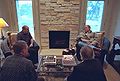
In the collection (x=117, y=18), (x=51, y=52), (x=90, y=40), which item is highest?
(x=117, y=18)

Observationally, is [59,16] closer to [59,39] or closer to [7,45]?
[59,39]

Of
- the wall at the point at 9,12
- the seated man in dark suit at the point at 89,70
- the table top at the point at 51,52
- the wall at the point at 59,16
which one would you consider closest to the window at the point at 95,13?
the wall at the point at 59,16

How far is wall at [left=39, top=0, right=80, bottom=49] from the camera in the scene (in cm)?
459

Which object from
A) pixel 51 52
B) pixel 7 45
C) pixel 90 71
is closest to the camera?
pixel 90 71

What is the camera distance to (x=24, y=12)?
4801 millimetres

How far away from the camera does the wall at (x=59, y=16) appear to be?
459 centimetres

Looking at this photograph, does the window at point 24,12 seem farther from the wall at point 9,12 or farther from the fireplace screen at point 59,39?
the fireplace screen at point 59,39

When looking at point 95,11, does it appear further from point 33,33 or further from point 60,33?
point 33,33

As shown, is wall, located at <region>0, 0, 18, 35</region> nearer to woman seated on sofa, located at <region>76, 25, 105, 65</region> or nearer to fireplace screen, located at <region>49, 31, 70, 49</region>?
fireplace screen, located at <region>49, 31, 70, 49</region>

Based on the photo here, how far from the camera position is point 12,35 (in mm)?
3807

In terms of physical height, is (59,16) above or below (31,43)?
above

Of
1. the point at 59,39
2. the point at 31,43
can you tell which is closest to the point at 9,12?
the point at 31,43

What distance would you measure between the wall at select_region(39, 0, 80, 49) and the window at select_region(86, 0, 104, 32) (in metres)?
0.41

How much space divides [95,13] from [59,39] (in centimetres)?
156
